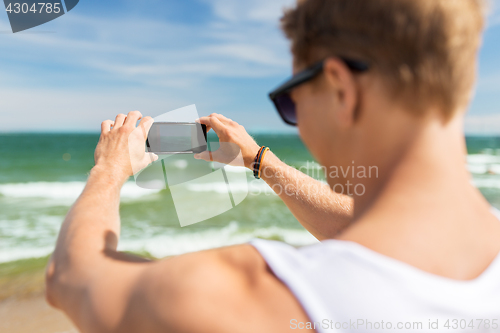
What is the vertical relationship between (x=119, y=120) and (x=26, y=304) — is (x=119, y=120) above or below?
above

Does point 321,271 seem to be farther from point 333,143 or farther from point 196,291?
point 333,143

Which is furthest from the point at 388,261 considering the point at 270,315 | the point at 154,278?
the point at 154,278

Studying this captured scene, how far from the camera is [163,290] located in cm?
81

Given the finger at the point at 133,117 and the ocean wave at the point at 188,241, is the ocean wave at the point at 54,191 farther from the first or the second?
the finger at the point at 133,117

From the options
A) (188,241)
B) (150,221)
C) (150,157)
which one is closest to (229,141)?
(150,157)

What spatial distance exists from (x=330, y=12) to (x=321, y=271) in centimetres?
67

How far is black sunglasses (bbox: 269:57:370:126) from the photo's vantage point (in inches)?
34.9

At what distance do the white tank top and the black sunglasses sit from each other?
459mm

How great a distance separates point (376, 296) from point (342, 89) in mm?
530

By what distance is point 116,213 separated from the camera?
1226 millimetres

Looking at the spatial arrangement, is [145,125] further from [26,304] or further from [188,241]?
[188,241]

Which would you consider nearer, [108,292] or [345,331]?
[345,331]

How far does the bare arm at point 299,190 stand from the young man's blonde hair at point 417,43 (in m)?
1.08

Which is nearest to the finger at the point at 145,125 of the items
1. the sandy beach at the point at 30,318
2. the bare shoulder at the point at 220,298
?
the bare shoulder at the point at 220,298
